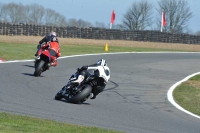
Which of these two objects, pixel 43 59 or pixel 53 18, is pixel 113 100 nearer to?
pixel 43 59

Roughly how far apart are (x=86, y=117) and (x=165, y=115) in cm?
234

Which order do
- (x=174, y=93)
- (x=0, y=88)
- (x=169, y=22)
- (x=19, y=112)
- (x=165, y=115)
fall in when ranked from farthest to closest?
(x=169, y=22) → (x=174, y=93) → (x=0, y=88) → (x=165, y=115) → (x=19, y=112)

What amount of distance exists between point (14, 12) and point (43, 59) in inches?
2135

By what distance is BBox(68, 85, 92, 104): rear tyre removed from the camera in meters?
12.2

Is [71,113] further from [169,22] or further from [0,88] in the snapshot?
[169,22]

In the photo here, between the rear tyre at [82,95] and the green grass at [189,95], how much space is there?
101 inches

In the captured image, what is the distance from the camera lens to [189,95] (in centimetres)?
1587

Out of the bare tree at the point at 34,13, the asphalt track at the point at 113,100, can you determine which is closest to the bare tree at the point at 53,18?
the bare tree at the point at 34,13

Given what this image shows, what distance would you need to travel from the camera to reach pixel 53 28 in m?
43.2

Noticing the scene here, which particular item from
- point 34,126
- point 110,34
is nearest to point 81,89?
point 34,126

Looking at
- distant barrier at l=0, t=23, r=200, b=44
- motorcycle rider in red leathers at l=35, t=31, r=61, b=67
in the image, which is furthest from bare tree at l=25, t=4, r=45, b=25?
motorcycle rider in red leathers at l=35, t=31, r=61, b=67

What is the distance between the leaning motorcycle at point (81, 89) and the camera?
1221 centimetres

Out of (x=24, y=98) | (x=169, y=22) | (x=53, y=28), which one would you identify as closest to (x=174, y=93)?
(x=24, y=98)

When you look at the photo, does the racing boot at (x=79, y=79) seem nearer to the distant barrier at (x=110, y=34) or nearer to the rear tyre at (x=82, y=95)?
the rear tyre at (x=82, y=95)
